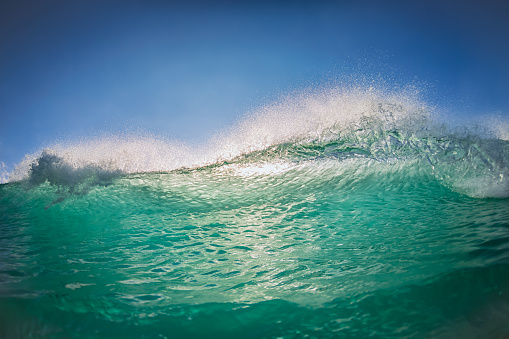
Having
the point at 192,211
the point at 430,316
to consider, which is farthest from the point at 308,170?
the point at 430,316

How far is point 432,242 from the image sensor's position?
8.36 ft

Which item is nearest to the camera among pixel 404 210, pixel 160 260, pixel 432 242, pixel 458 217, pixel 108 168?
pixel 432 242

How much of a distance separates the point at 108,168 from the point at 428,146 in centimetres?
591

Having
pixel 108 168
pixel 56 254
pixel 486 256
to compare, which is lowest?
pixel 486 256

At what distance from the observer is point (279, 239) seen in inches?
123

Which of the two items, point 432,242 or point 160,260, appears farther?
point 160,260

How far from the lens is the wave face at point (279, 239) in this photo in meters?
1.88

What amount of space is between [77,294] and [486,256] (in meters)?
3.17

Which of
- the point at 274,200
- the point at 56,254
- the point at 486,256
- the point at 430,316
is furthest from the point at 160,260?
the point at 486,256

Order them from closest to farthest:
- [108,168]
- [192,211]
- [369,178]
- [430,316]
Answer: [430,316] < [192,211] < [369,178] < [108,168]

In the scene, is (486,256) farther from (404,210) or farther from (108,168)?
(108,168)

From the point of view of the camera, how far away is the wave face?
1876 millimetres

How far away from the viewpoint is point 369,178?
4.54 meters

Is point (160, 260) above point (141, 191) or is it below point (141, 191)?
below
